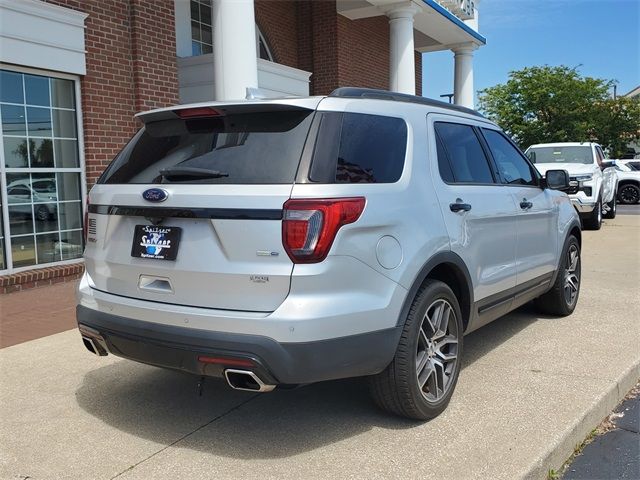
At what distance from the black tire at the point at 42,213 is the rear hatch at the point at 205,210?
4.39m

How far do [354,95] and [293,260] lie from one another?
1.09 meters

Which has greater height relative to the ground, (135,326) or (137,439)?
(135,326)

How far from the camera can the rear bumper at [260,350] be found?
2.87 m

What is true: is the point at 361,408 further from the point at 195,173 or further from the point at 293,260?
the point at 195,173

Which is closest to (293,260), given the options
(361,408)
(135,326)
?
(135,326)

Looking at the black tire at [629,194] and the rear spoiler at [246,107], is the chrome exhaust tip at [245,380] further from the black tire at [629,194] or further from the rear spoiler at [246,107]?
the black tire at [629,194]

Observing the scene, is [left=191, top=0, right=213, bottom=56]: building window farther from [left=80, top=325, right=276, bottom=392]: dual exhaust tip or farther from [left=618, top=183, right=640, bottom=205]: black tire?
[left=618, top=183, right=640, bottom=205]: black tire

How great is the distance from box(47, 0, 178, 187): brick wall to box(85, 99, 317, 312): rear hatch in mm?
4761

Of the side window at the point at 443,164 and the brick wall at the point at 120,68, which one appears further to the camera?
the brick wall at the point at 120,68

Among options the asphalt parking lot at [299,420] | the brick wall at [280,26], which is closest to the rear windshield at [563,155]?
the brick wall at [280,26]

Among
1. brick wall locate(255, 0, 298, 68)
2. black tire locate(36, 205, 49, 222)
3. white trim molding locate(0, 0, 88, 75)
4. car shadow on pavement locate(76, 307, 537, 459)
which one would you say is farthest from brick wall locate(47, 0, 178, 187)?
car shadow on pavement locate(76, 307, 537, 459)

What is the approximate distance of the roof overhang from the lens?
11867 millimetres

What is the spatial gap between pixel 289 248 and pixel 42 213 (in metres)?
5.66

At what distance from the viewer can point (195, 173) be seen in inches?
124
